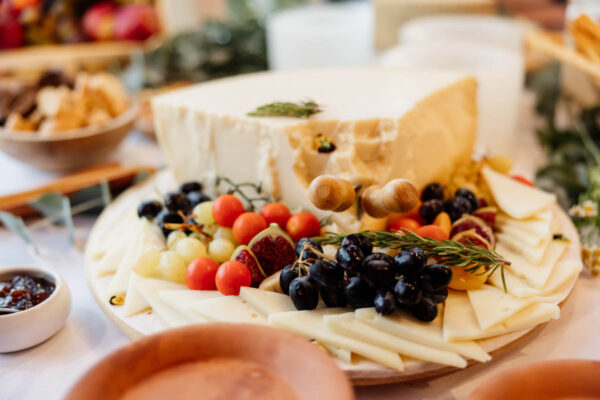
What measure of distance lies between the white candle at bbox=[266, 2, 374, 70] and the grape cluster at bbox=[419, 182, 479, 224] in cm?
103

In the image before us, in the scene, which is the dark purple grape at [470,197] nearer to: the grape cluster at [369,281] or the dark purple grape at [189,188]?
the grape cluster at [369,281]

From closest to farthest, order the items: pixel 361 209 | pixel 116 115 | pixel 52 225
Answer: pixel 361 209, pixel 52 225, pixel 116 115

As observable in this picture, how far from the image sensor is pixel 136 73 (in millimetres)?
2408

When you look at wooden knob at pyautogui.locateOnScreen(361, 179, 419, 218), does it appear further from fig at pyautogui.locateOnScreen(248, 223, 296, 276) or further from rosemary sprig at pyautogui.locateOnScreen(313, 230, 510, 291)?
fig at pyautogui.locateOnScreen(248, 223, 296, 276)

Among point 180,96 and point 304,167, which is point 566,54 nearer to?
point 304,167

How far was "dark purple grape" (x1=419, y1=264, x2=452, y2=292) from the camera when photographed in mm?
915

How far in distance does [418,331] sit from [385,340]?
58mm

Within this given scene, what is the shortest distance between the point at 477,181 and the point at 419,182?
8.2 inches

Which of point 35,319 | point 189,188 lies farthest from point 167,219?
point 35,319

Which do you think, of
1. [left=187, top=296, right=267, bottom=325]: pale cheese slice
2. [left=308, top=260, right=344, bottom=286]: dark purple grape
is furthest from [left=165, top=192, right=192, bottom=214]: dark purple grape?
[left=308, top=260, right=344, bottom=286]: dark purple grape

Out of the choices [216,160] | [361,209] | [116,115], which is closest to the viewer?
[361,209]

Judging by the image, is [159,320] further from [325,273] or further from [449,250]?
[449,250]

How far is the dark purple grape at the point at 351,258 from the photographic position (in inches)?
37.6

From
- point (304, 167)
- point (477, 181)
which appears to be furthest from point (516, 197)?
point (304, 167)
